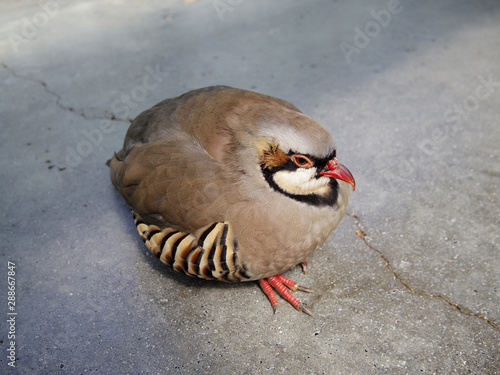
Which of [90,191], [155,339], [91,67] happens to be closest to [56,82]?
[91,67]

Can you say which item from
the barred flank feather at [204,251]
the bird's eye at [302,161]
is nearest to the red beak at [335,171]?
the bird's eye at [302,161]

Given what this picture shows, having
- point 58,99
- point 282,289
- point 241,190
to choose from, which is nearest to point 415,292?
point 282,289

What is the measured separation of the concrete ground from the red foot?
53 mm

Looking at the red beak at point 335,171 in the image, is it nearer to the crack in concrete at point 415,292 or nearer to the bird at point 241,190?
the bird at point 241,190

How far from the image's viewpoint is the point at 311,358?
2.31 metres

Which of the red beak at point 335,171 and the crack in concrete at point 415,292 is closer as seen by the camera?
the red beak at point 335,171

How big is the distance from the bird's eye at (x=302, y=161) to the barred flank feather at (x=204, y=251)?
0.45 meters

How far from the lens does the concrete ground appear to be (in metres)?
2.38

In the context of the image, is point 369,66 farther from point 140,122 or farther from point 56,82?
point 56,82

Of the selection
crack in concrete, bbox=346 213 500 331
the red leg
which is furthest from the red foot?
crack in concrete, bbox=346 213 500 331

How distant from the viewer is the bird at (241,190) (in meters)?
2.22

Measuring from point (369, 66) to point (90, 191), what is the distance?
2.91m

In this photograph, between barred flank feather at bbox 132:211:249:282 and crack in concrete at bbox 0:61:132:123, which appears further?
crack in concrete at bbox 0:61:132:123

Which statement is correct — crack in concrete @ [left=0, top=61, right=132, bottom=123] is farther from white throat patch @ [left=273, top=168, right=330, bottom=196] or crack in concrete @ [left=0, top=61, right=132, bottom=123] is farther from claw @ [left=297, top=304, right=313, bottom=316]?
claw @ [left=297, top=304, right=313, bottom=316]
